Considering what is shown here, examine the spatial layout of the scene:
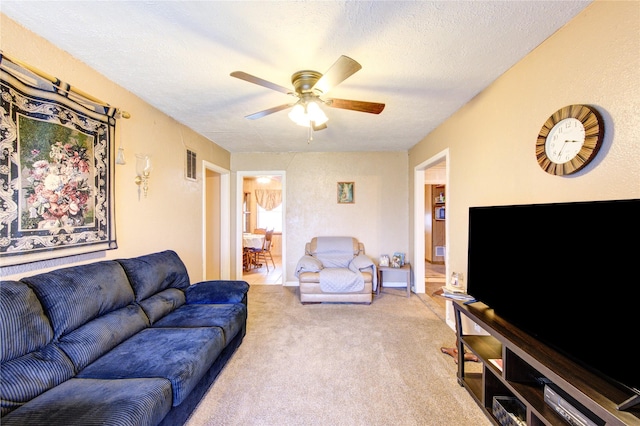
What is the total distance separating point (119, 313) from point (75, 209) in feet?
2.60

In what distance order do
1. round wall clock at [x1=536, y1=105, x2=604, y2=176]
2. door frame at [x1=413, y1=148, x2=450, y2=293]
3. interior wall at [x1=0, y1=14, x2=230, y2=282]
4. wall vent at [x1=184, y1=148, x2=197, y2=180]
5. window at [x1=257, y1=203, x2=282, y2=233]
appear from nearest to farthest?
1. round wall clock at [x1=536, y1=105, x2=604, y2=176]
2. interior wall at [x1=0, y1=14, x2=230, y2=282]
3. wall vent at [x1=184, y1=148, x2=197, y2=180]
4. door frame at [x1=413, y1=148, x2=450, y2=293]
5. window at [x1=257, y1=203, x2=282, y2=233]

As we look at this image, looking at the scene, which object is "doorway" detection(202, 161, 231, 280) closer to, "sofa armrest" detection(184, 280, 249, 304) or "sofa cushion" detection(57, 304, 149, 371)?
"sofa armrest" detection(184, 280, 249, 304)

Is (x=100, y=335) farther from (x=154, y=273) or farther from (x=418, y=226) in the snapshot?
(x=418, y=226)

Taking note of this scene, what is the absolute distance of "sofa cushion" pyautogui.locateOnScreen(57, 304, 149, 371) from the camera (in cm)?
150

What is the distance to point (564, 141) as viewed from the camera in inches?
60.8

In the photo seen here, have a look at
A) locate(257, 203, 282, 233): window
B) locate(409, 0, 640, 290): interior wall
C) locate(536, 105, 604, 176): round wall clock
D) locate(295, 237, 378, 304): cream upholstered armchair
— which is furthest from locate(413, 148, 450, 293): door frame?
locate(257, 203, 282, 233): window

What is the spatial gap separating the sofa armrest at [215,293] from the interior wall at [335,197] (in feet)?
6.97

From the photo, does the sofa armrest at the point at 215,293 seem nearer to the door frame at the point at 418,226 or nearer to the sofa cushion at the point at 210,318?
the sofa cushion at the point at 210,318

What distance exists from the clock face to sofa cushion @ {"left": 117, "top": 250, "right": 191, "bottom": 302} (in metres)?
3.08

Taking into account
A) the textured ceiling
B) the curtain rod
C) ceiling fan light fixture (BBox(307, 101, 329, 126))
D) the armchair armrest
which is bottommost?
Result: the armchair armrest

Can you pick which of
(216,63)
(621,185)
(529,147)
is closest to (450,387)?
(621,185)

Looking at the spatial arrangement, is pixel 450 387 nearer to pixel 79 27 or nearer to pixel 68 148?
pixel 68 148

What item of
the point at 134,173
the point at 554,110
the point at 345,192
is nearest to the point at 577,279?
the point at 554,110

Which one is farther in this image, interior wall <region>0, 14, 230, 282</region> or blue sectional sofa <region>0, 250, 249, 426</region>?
interior wall <region>0, 14, 230, 282</region>
